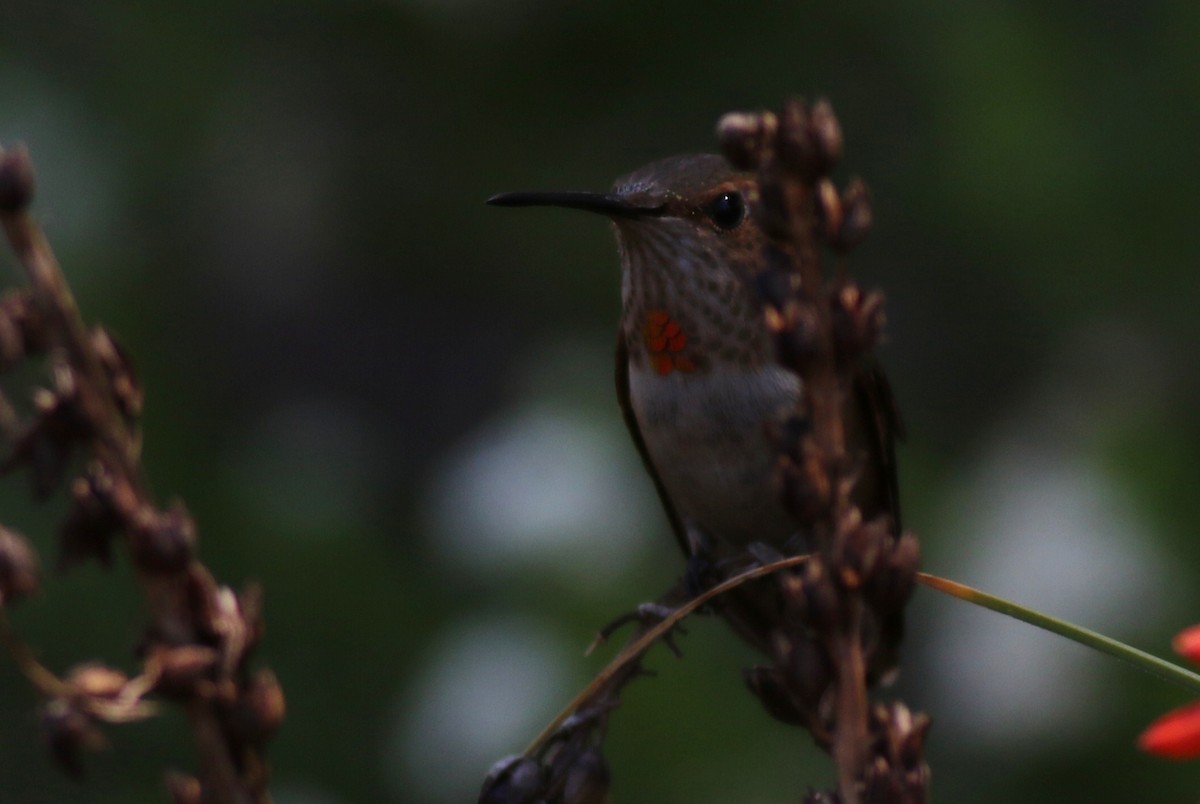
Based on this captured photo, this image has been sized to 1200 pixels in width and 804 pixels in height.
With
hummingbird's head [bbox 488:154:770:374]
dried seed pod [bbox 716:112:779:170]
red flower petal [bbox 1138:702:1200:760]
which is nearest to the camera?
red flower petal [bbox 1138:702:1200:760]

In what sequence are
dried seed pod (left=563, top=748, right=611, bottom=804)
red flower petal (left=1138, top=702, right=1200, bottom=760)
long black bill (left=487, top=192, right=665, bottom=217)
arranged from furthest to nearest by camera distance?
long black bill (left=487, top=192, right=665, bottom=217) → dried seed pod (left=563, top=748, right=611, bottom=804) → red flower petal (left=1138, top=702, right=1200, bottom=760)

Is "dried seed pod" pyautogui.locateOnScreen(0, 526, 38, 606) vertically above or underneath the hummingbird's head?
above

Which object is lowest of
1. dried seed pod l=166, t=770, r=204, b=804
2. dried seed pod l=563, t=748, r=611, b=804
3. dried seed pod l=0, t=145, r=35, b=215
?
dried seed pod l=563, t=748, r=611, b=804

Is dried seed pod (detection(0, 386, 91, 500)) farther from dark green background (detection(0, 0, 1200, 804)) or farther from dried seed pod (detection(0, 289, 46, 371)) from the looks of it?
dark green background (detection(0, 0, 1200, 804))

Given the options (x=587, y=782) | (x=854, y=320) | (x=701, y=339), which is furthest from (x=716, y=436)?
(x=854, y=320)

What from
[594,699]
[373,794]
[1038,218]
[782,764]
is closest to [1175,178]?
[1038,218]

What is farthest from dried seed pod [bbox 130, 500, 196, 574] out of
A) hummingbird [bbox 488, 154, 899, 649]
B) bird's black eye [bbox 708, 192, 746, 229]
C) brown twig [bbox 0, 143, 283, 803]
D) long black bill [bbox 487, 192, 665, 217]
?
bird's black eye [bbox 708, 192, 746, 229]

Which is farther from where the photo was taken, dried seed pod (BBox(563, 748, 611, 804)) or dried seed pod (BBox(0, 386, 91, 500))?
dried seed pod (BBox(563, 748, 611, 804))
